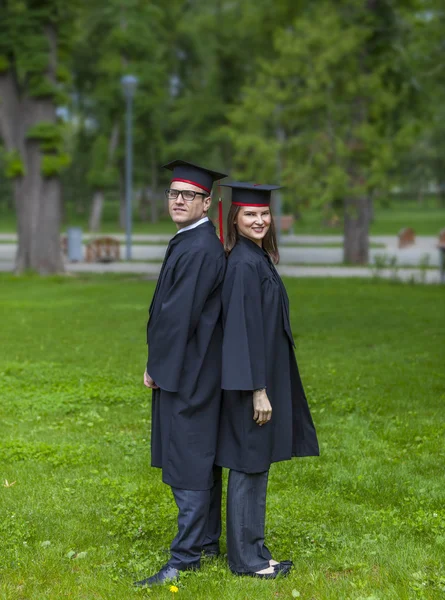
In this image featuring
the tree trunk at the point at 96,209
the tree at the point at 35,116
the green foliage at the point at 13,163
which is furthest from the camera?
the tree trunk at the point at 96,209

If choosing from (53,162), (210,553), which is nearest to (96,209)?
(53,162)

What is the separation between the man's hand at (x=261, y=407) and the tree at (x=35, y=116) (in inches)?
660

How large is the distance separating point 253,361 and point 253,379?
85mm

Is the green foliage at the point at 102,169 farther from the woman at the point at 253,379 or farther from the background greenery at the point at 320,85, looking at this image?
the woman at the point at 253,379

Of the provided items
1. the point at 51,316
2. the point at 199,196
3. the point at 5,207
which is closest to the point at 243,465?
the point at 199,196

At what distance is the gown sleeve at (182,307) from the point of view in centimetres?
453

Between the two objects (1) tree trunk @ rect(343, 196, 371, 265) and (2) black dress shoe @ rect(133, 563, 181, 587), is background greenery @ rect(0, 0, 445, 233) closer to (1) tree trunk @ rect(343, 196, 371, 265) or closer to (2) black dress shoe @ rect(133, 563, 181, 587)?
(1) tree trunk @ rect(343, 196, 371, 265)

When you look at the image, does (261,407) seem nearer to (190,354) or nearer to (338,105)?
(190,354)

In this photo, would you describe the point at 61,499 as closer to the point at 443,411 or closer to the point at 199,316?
the point at 199,316

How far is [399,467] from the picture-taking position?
Answer: 269 inches

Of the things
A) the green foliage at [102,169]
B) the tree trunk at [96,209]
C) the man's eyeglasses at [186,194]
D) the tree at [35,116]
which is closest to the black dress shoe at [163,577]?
the man's eyeglasses at [186,194]

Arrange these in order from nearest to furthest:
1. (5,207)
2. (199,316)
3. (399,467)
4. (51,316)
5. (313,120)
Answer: (199,316)
(399,467)
(51,316)
(313,120)
(5,207)

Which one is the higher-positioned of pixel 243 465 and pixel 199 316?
pixel 199 316

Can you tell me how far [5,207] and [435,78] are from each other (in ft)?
196
